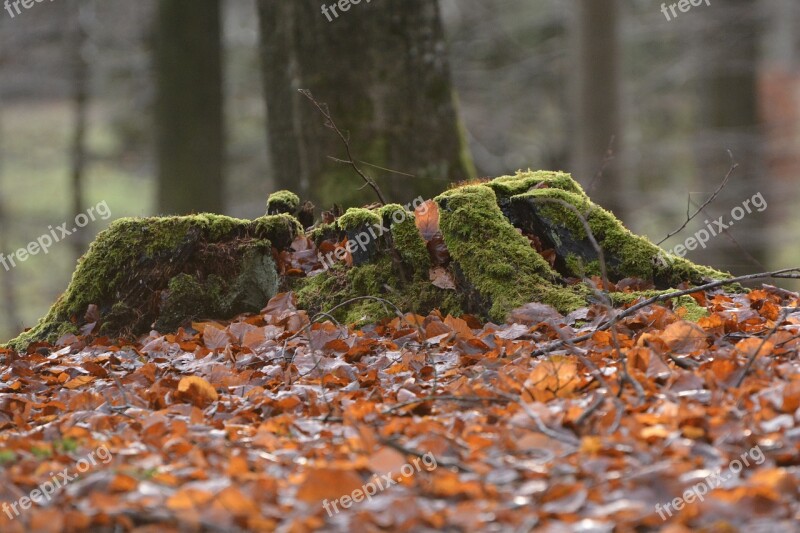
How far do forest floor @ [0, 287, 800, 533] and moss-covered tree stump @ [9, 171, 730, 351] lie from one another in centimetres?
37

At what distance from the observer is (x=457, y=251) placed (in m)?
4.87

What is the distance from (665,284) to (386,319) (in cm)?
174

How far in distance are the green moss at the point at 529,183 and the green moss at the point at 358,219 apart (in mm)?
740

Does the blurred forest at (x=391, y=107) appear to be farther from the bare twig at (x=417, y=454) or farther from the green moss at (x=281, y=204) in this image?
the bare twig at (x=417, y=454)


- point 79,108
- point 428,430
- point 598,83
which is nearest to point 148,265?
point 428,430

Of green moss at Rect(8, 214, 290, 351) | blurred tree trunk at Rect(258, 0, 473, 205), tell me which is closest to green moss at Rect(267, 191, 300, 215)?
green moss at Rect(8, 214, 290, 351)

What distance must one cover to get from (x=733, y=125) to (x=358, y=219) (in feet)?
28.3

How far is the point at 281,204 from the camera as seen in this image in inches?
227

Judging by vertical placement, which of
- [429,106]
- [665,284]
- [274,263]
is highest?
[429,106]

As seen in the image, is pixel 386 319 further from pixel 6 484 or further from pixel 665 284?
pixel 6 484

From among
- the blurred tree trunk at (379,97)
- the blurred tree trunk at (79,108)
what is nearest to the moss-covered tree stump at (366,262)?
the blurred tree trunk at (379,97)

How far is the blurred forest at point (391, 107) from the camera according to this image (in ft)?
24.3

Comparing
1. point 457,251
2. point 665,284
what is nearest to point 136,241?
point 457,251

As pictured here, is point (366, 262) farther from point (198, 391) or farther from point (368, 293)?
point (198, 391)
